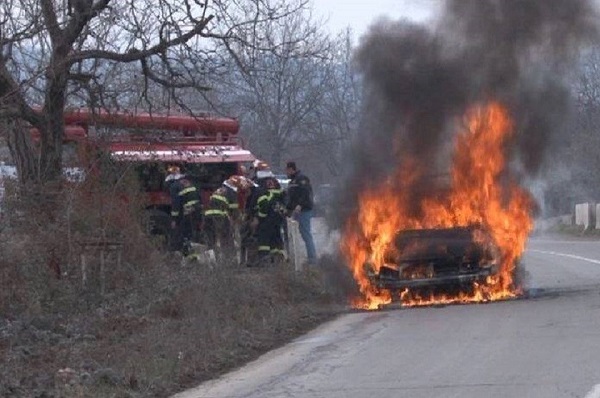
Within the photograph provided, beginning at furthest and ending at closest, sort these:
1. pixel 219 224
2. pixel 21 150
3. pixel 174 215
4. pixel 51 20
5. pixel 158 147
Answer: pixel 158 147, pixel 174 215, pixel 219 224, pixel 21 150, pixel 51 20

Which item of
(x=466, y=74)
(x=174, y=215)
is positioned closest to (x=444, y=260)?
(x=466, y=74)

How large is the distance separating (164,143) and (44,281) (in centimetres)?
530

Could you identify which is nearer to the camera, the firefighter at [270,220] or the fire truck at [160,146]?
the fire truck at [160,146]

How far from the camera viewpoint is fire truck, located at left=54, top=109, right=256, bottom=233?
19672 millimetres

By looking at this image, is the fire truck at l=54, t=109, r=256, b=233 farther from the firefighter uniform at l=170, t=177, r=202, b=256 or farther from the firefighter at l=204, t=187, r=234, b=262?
the firefighter at l=204, t=187, r=234, b=262

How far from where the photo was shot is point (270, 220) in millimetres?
21938

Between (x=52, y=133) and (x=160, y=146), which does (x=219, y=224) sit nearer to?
(x=160, y=146)

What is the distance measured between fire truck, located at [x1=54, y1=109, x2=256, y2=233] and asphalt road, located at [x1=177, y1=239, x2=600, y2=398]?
472 centimetres

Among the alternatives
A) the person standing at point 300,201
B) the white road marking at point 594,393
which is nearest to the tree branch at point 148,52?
the person standing at point 300,201

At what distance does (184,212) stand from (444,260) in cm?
507

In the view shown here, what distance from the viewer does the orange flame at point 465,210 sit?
729 inches

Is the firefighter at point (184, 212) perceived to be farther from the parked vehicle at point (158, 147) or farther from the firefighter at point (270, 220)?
the firefighter at point (270, 220)

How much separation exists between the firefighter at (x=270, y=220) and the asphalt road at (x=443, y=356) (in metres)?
4.55

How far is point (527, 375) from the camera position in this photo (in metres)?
11.2
